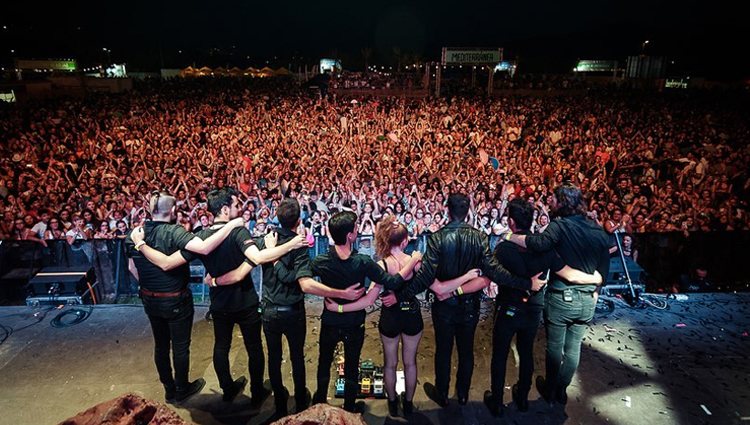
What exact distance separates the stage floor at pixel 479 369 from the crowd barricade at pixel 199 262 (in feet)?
1.51

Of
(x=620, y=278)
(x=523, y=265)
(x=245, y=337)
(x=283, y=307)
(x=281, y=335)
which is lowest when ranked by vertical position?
(x=620, y=278)

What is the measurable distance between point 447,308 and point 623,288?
343 centimetres

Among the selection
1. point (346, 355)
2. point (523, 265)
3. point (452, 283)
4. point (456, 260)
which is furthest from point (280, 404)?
point (523, 265)

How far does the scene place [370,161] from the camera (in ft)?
34.2

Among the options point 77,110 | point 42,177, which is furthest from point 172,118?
point 42,177

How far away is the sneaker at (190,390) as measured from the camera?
139 inches

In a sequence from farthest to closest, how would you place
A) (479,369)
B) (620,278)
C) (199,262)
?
1. (199,262)
2. (620,278)
3. (479,369)

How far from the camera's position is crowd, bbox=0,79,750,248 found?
21.2 feet

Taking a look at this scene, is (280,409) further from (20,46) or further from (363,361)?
(20,46)

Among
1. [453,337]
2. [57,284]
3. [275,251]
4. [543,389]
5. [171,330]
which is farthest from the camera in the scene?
[57,284]

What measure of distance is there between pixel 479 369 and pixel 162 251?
2988 millimetres

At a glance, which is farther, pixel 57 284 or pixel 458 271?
pixel 57 284

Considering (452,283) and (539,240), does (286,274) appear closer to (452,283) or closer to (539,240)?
(452,283)

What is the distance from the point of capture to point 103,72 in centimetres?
4497
